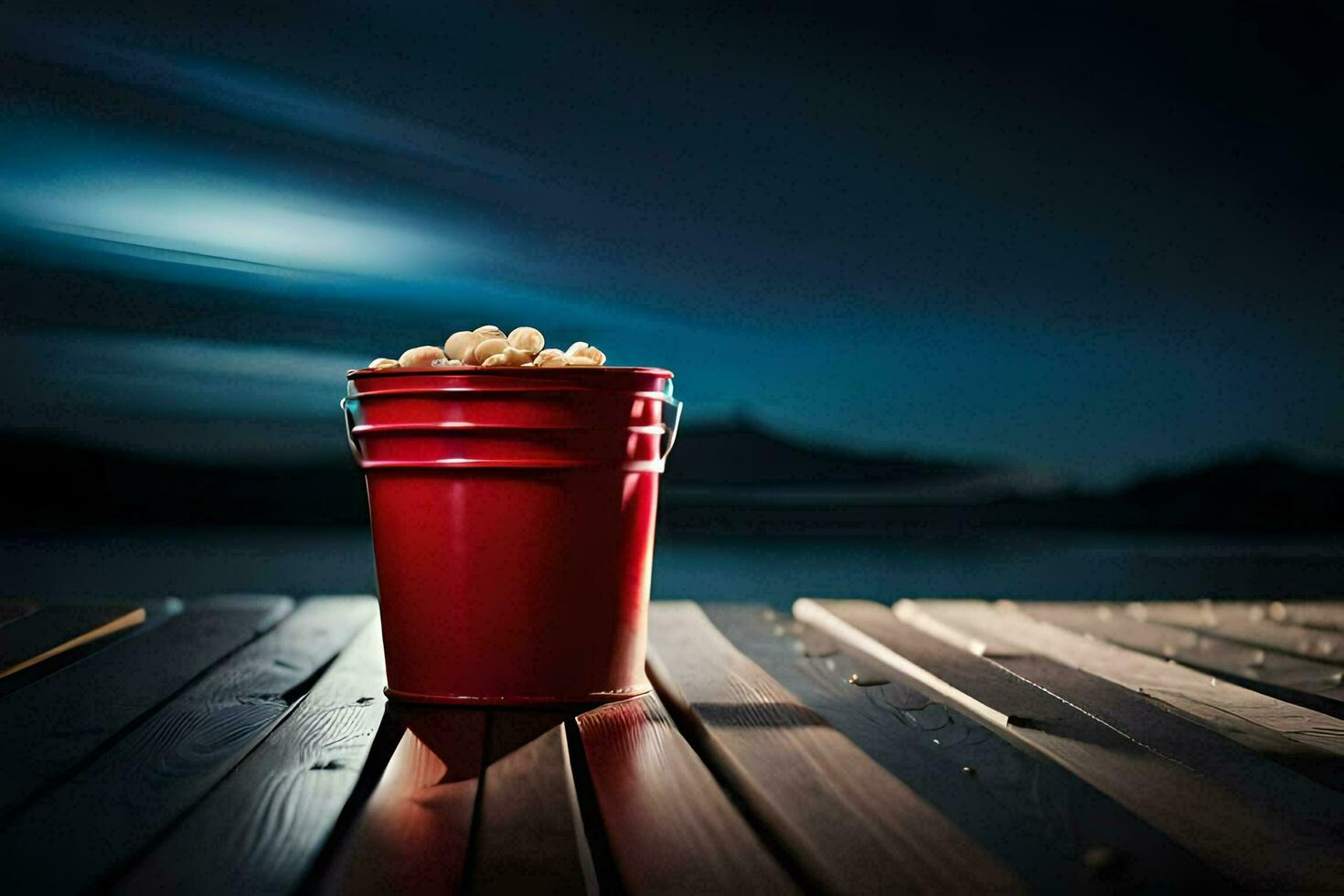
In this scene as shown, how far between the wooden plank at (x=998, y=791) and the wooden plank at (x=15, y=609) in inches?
71.5

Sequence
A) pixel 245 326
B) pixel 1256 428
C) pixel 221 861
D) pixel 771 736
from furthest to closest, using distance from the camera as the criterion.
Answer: pixel 1256 428 → pixel 245 326 → pixel 771 736 → pixel 221 861

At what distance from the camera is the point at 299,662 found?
2436mm

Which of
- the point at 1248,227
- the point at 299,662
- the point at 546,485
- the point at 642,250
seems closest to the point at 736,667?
the point at 546,485

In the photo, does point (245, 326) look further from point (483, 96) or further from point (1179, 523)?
point (1179, 523)

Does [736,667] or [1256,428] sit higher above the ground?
[1256,428]

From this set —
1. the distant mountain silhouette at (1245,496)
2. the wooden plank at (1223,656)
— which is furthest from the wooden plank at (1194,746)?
the distant mountain silhouette at (1245,496)

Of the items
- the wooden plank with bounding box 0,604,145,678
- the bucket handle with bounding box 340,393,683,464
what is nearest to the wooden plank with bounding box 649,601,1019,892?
the bucket handle with bounding box 340,393,683,464

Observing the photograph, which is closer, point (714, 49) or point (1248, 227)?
point (714, 49)

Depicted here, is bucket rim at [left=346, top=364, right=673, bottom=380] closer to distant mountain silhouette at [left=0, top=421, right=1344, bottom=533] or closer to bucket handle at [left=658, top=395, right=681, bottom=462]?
bucket handle at [left=658, top=395, right=681, bottom=462]

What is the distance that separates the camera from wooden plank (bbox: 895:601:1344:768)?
1728 mm

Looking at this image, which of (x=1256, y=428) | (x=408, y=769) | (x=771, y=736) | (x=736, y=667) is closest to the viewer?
(x=408, y=769)

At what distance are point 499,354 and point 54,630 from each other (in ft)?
4.52

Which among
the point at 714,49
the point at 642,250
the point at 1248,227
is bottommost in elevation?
the point at 642,250

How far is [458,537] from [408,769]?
1.73 ft
